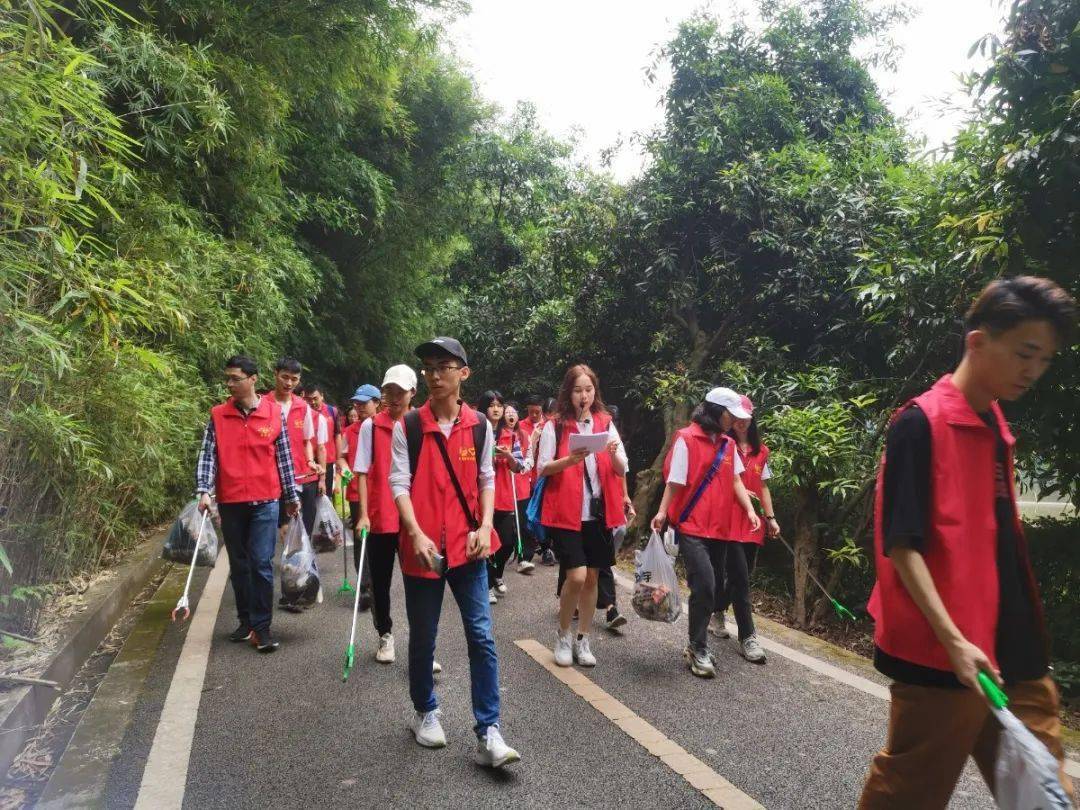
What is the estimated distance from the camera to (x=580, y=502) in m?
5.12

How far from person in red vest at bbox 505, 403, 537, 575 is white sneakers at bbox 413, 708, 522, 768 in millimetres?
3745

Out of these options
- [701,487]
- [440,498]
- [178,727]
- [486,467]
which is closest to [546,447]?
[701,487]

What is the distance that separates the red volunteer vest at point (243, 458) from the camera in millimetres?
5445

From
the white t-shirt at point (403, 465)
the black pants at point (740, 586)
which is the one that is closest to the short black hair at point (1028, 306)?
the white t-shirt at point (403, 465)

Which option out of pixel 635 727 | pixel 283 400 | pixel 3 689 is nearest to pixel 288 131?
pixel 283 400

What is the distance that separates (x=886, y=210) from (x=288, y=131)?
7.06 meters

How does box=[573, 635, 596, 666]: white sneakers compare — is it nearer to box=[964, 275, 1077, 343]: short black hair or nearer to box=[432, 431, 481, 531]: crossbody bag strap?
box=[432, 431, 481, 531]: crossbody bag strap

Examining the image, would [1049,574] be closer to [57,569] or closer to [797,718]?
[797,718]

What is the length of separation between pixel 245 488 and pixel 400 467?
222 cm

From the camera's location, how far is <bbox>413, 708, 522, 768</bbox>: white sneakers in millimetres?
3434

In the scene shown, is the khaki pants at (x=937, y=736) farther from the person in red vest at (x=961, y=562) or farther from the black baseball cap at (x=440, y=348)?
the black baseball cap at (x=440, y=348)

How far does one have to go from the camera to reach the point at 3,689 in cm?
394

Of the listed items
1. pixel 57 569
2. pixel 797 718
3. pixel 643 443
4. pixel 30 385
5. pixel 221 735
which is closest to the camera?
pixel 221 735

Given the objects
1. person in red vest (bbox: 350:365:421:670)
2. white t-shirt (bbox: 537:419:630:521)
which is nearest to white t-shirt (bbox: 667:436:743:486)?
white t-shirt (bbox: 537:419:630:521)
